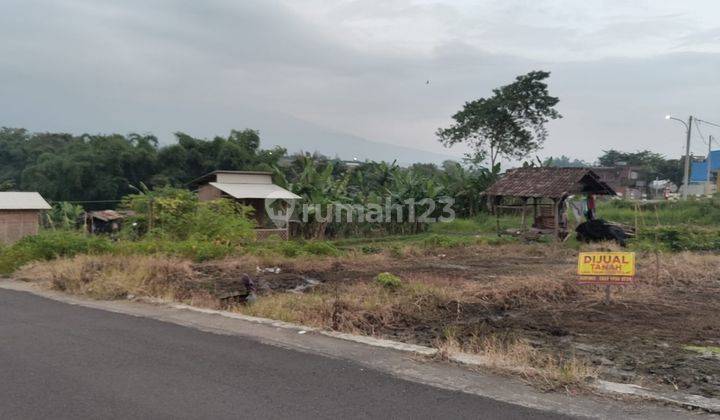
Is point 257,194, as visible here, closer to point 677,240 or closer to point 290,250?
point 290,250

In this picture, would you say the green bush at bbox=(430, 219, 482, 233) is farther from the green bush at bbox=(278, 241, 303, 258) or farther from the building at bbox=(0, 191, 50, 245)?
the building at bbox=(0, 191, 50, 245)

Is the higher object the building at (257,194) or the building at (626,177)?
the building at (626,177)

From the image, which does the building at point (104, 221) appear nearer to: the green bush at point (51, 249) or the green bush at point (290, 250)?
the green bush at point (51, 249)

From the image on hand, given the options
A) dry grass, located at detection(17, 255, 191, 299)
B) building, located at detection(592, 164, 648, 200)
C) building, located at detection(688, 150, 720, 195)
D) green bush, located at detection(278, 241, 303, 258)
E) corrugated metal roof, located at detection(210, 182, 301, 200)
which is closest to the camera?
dry grass, located at detection(17, 255, 191, 299)

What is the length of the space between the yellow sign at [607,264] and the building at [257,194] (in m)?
17.2

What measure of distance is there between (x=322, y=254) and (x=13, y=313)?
9139 millimetres

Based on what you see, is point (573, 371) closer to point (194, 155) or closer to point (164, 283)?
point (164, 283)

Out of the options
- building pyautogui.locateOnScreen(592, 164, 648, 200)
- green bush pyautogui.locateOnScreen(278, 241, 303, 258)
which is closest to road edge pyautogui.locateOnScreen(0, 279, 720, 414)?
green bush pyautogui.locateOnScreen(278, 241, 303, 258)

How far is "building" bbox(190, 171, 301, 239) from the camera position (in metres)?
24.5

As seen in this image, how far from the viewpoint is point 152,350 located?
6117 millimetres

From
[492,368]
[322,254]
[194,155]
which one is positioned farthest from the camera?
[194,155]

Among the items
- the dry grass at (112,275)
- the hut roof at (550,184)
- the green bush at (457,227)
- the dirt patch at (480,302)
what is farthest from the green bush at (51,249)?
the green bush at (457,227)

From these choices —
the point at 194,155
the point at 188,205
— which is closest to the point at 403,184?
the point at 188,205

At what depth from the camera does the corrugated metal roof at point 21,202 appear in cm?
2228
